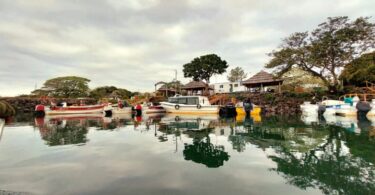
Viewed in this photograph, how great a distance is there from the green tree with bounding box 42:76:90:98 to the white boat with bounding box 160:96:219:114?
31691 millimetres

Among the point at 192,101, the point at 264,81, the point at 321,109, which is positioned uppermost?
the point at 264,81

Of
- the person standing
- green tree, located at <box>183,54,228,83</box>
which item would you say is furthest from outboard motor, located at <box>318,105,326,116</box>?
green tree, located at <box>183,54,228,83</box>

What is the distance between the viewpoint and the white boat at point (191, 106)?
2798cm

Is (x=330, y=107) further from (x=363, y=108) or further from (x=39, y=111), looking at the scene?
(x=39, y=111)

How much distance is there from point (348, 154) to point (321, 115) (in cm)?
1979

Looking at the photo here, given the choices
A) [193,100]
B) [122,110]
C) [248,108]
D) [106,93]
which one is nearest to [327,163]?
[248,108]

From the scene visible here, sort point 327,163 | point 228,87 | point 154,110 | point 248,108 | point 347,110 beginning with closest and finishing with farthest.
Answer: point 327,163 < point 347,110 < point 248,108 < point 154,110 < point 228,87

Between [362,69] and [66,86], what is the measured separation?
179ft

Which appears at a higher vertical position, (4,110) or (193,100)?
(193,100)

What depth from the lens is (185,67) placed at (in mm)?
54344

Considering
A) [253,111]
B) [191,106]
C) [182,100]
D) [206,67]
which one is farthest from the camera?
[206,67]

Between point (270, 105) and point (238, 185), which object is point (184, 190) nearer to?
point (238, 185)

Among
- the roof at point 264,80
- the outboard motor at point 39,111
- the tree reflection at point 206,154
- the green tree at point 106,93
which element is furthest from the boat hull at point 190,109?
the green tree at point 106,93

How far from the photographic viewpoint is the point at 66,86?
53.7m
